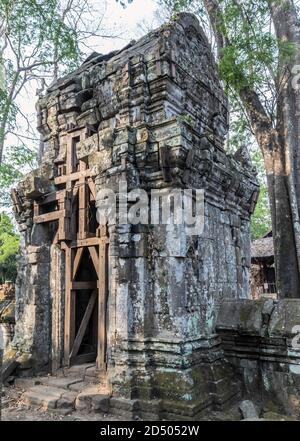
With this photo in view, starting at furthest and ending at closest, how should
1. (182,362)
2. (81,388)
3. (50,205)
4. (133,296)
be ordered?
(50,205) → (81,388) → (133,296) → (182,362)

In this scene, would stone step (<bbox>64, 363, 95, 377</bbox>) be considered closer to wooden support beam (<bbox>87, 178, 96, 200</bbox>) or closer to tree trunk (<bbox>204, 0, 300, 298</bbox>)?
wooden support beam (<bbox>87, 178, 96, 200</bbox>)

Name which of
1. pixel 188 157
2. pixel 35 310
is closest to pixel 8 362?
pixel 35 310

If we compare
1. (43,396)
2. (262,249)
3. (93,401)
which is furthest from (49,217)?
(262,249)

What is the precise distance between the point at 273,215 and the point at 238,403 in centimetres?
541

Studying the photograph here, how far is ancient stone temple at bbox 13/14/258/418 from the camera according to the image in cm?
430

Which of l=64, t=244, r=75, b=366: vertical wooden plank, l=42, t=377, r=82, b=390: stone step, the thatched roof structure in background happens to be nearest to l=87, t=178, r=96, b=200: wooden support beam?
l=64, t=244, r=75, b=366: vertical wooden plank

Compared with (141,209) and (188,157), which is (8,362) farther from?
(188,157)

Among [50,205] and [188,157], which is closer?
[188,157]

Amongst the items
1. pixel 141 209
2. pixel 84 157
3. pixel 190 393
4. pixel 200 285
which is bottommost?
pixel 190 393

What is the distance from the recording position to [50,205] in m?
6.37

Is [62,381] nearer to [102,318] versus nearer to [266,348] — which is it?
[102,318]

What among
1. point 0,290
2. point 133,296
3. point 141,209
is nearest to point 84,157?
point 141,209
